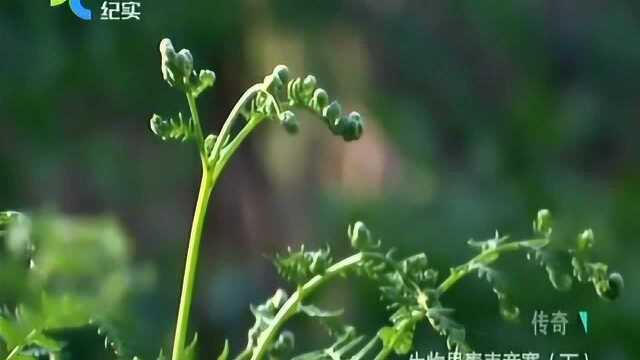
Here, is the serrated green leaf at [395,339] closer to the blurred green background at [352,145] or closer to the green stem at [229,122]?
the green stem at [229,122]

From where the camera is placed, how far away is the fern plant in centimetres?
43

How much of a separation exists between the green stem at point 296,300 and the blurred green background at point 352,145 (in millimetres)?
1469

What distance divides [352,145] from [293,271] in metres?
2.54

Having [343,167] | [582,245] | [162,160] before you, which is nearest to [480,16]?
[343,167]

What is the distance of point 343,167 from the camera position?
2.94 meters

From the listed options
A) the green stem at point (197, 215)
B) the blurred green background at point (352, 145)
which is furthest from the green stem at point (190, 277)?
the blurred green background at point (352, 145)

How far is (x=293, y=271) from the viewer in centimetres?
45

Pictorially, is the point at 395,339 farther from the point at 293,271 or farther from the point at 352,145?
the point at 352,145

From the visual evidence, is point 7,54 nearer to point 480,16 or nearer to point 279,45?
point 279,45

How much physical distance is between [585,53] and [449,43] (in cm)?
24

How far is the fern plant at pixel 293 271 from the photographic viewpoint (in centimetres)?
43

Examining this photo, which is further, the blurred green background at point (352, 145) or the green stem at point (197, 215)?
the blurred green background at point (352, 145)

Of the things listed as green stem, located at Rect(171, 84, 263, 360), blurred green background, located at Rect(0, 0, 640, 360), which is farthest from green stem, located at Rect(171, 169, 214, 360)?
blurred green background, located at Rect(0, 0, 640, 360)

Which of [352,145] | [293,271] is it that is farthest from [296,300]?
[352,145]
